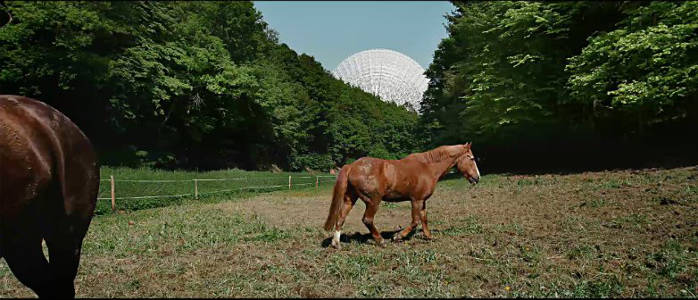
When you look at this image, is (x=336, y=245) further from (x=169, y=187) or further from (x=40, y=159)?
(x=169, y=187)

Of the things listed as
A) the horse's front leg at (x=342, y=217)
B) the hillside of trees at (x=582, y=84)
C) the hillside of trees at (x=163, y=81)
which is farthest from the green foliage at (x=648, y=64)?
the hillside of trees at (x=163, y=81)

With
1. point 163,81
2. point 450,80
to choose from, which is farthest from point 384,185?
point 450,80

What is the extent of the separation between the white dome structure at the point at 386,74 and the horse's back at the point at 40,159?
69.7m

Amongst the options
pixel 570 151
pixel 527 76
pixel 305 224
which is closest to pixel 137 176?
pixel 305 224

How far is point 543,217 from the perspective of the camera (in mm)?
9102

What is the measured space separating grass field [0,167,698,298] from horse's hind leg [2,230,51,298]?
1061mm

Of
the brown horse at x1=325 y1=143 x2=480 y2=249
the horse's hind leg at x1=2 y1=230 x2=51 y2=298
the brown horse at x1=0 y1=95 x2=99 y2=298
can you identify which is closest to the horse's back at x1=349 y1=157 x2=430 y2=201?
the brown horse at x1=325 y1=143 x2=480 y2=249

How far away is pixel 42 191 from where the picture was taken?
2.77m

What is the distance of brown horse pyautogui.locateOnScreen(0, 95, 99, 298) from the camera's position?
8.64 feet

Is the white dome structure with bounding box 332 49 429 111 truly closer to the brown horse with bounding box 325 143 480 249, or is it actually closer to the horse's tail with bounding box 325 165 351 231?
the brown horse with bounding box 325 143 480 249

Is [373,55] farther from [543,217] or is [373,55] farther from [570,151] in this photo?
[543,217]

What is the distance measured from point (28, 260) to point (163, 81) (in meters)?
22.9

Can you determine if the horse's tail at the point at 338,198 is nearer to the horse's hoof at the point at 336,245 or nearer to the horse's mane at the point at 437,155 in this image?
the horse's hoof at the point at 336,245

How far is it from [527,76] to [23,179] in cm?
2277
